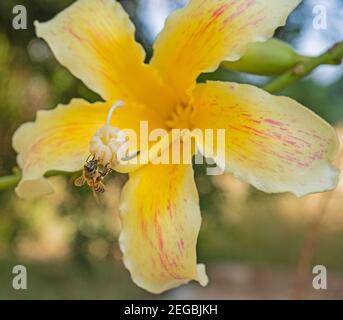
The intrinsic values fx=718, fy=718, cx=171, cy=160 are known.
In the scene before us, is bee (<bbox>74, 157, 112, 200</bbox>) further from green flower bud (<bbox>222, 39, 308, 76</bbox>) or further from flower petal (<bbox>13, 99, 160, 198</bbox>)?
green flower bud (<bbox>222, 39, 308, 76</bbox>)

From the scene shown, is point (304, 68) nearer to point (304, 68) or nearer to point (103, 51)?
point (304, 68)

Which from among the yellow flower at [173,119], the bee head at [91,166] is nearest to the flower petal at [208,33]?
the yellow flower at [173,119]

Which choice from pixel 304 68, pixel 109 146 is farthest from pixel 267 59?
pixel 109 146

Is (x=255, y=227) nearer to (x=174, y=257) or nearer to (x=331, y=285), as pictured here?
(x=331, y=285)

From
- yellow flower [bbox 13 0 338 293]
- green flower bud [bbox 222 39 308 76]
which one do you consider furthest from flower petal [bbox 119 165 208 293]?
green flower bud [bbox 222 39 308 76]

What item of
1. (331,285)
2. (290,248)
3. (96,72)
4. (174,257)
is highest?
(290,248)
